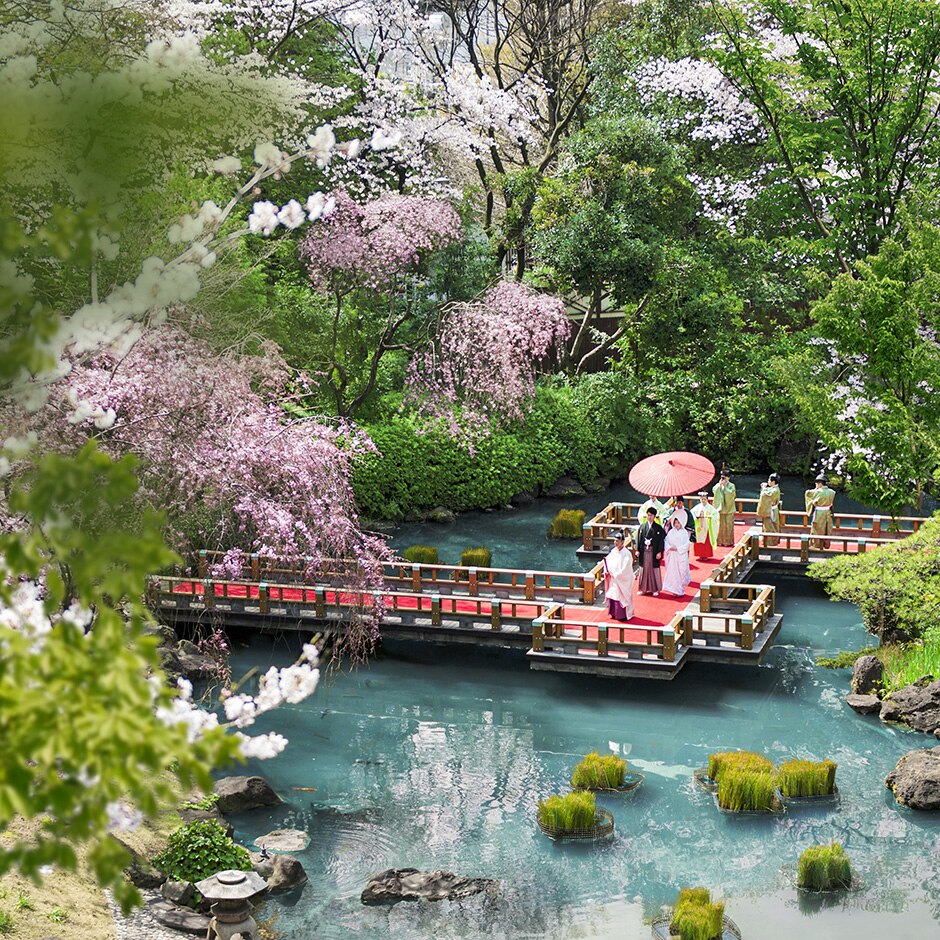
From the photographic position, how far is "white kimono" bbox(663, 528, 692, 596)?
58.1ft

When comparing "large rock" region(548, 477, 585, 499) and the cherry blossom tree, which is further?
"large rock" region(548, 477, 585, 499)

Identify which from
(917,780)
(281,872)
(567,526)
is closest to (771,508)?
(567,526)

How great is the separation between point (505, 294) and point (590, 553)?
19.6 ft

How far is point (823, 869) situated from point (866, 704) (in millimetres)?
4493

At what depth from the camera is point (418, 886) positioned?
11.5 metres

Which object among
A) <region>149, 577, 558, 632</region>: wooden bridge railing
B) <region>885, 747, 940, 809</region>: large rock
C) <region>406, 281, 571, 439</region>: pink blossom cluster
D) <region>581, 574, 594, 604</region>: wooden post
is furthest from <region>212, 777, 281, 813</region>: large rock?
<region>406, 281, 571, 439</region>: pink blossom cluster

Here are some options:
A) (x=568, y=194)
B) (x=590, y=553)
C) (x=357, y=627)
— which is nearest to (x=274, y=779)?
(x=357, y=627)

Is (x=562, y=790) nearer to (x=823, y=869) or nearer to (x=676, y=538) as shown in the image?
(x=823, y=869)

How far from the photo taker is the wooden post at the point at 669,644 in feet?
51.9

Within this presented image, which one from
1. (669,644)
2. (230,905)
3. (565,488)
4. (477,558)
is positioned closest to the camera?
(230,905)

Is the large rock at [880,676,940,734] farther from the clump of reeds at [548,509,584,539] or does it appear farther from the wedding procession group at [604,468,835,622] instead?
the clump of reeds at [548,509,584,539]

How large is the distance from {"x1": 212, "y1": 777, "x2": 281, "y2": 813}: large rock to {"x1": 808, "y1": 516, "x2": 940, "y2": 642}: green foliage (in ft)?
23.8

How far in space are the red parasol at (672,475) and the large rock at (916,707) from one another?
15.3 feet

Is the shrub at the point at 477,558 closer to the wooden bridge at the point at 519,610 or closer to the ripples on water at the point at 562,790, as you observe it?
the wooden bridge at the point at 519,610
